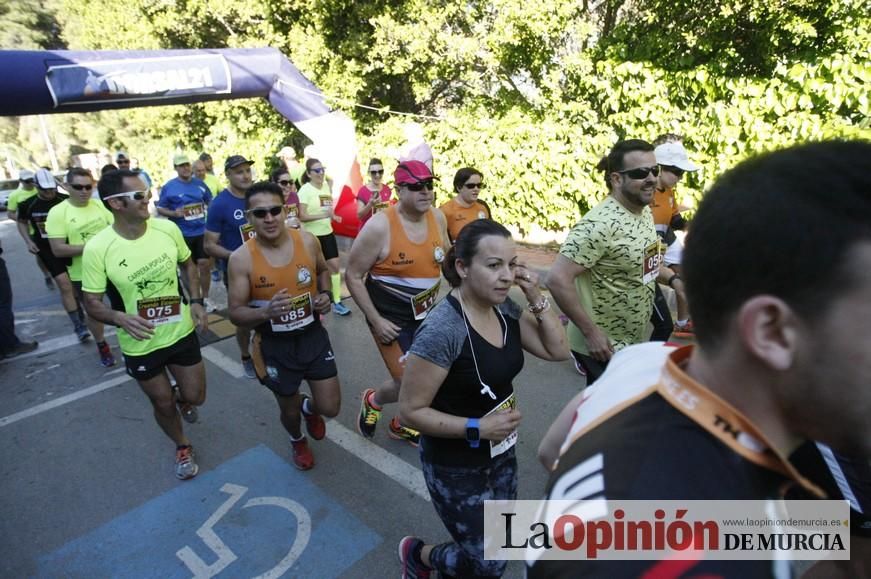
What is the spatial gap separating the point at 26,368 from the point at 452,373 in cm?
605

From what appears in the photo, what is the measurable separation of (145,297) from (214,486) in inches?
53.8

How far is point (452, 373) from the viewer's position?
6.61 feet

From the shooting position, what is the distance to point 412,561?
2395 millimetres

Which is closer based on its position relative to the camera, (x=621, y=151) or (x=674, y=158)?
(x=621, y=151)

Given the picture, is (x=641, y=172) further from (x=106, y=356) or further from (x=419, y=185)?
(x=106, y=356)

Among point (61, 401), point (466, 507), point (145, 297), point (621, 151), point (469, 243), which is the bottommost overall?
point (61, 401)

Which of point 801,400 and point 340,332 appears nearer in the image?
point 801,400

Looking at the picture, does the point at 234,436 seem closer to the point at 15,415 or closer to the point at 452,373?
the point at 15,415

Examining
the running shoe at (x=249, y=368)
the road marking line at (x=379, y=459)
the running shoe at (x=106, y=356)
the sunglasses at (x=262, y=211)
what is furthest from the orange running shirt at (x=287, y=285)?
the running shoe at (x=106, y=356)

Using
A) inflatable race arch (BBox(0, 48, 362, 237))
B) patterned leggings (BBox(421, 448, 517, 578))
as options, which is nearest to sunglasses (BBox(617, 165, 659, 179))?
patterned leggings (BBox(421, 448, 517, 578))

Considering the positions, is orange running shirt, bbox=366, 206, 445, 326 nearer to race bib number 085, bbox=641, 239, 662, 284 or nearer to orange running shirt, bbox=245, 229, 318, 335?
orange running shirt, bbox=245, 229, 318, 335

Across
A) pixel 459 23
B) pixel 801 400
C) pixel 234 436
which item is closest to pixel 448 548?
pixel 801 400

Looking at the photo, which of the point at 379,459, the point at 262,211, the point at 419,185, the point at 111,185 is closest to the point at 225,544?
the point at 379,459

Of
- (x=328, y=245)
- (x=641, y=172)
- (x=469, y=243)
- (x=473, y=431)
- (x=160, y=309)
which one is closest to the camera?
(x=473, y=431)
